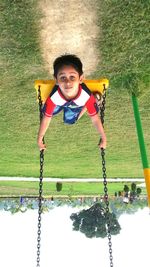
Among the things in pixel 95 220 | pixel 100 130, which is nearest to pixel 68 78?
pixel 100 130

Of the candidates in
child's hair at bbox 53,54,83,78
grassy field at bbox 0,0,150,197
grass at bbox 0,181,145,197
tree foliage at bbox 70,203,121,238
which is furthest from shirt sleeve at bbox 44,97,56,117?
tree foliage at bbox 70,203,121,238

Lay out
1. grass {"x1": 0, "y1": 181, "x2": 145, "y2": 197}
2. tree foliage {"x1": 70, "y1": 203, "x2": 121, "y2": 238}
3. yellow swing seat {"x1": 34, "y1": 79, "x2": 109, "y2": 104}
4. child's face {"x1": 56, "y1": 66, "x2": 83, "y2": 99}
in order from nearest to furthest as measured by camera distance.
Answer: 1. child's face {"x1": 56, "y1": 66, "x2": 83, "y2": 99}
2. yellow swing seat {"x1": 34, "y1": 79, "x2": 109, "y2": 104}
3. grass {"x1": 0, "y1": 181, "x2": 145, "y2": 197}
4. tree foliage {"x1": 70, "y1": 203, "x2": 121, "y2": 238}

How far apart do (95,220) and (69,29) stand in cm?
1864

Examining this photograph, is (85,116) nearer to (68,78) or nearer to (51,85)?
(51,85)

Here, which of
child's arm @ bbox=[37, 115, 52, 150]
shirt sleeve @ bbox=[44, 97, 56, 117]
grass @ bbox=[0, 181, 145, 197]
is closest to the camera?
shirt sleeve @ bbox=[44, 97, 56, 117]

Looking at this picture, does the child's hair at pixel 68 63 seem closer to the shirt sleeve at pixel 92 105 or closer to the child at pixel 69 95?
the child at pixel 69 95

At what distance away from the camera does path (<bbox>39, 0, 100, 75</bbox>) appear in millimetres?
7117

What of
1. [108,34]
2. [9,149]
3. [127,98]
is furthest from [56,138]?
[108,34]

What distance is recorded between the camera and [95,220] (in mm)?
24547

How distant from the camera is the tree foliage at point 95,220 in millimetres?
24167

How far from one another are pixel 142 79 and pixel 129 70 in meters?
0.37

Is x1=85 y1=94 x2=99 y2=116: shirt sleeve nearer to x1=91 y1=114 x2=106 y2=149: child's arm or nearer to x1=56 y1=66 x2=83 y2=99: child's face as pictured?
x1=91 y1=114 x2=106 y2=149: child's arm

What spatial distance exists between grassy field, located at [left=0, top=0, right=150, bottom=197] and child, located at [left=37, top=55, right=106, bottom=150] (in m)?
1.80

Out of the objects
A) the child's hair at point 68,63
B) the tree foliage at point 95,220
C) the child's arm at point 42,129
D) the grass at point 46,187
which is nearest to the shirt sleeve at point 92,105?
the child's arm at point 42,129
